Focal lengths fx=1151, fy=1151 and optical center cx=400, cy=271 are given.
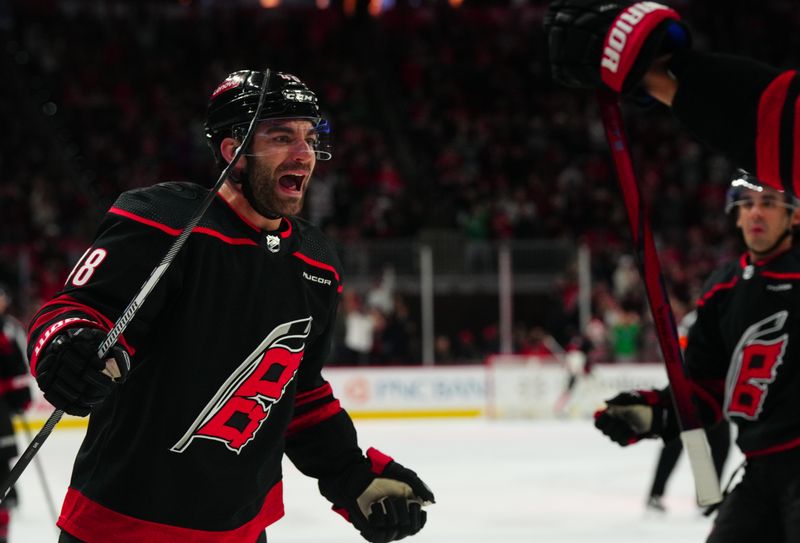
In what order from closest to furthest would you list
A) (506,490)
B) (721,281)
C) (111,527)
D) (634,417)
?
(111,527), (634,417), (721,281), (506,490)

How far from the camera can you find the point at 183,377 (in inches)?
83.0

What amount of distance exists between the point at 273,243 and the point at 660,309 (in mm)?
780

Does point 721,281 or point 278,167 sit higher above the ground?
point 278,167

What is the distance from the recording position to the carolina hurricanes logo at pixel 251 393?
2.13 m

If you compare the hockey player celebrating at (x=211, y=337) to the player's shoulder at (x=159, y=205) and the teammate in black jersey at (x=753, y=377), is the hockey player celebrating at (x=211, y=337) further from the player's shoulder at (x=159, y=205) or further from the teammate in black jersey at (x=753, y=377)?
the teammate in black jersey at (x=753, y=377)

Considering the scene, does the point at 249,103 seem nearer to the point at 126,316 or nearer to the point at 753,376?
the point at 126,316

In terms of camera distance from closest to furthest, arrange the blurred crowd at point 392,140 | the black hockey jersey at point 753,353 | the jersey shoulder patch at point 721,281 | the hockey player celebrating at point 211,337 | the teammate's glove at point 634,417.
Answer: the hockey player celebrating at point 211,337 → the teammate's glove at point 634,417 → the black hockey jersey at point 753,353 → the jersey shoulder patch at point 721,281 → the blurred crowd at point 392,140

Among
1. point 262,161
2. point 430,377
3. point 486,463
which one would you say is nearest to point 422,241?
point 430,377

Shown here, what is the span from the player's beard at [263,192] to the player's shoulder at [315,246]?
0.14m

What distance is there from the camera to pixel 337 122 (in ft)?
54.5

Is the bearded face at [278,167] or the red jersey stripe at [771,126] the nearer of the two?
the red jersey stripe at [771,126]

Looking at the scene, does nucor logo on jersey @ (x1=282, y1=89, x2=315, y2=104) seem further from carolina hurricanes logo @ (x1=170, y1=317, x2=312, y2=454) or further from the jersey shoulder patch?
the jersey shoulder patch

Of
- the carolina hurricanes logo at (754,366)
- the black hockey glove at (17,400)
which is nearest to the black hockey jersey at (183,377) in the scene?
the carolina hurricanes logo at (754,366)

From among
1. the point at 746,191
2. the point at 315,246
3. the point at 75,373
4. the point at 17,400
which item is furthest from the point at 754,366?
the point at 17,400
